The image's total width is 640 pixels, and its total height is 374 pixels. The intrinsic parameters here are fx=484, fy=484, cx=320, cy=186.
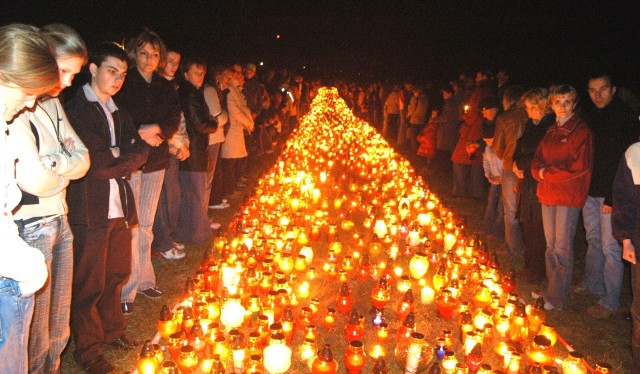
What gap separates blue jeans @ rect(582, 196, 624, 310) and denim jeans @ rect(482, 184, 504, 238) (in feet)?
5.23

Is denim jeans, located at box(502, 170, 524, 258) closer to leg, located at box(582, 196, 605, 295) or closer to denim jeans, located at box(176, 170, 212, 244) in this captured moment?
leg, located at box(582, 196, 605, 295)

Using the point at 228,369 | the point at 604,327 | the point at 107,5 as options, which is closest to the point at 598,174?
the point at 604,327

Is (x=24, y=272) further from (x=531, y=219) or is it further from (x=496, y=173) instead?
(x=496, y=173)

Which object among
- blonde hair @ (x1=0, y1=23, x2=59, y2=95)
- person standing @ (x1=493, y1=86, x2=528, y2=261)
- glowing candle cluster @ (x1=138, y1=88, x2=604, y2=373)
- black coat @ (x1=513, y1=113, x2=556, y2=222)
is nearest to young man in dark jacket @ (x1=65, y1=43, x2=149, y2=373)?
glowing candle cluster @ (x1=138, y1=88, x2=604, y2=373)

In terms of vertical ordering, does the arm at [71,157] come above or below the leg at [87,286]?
above

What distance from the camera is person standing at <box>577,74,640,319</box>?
432 cm

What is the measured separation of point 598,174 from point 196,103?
13.3 ft

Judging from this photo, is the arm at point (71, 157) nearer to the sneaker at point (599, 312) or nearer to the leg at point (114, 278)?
the leg at point (114, 278)

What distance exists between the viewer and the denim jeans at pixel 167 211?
513 centimetres

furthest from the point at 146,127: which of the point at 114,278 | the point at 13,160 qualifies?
the point at 13,160

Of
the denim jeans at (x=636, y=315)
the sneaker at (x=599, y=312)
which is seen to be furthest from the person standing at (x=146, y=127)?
the sneaker at (x=599, y=312)

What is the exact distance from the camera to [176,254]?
17.3ft

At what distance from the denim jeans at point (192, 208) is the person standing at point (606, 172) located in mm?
4069

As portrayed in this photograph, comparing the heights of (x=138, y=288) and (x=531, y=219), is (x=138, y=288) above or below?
below
